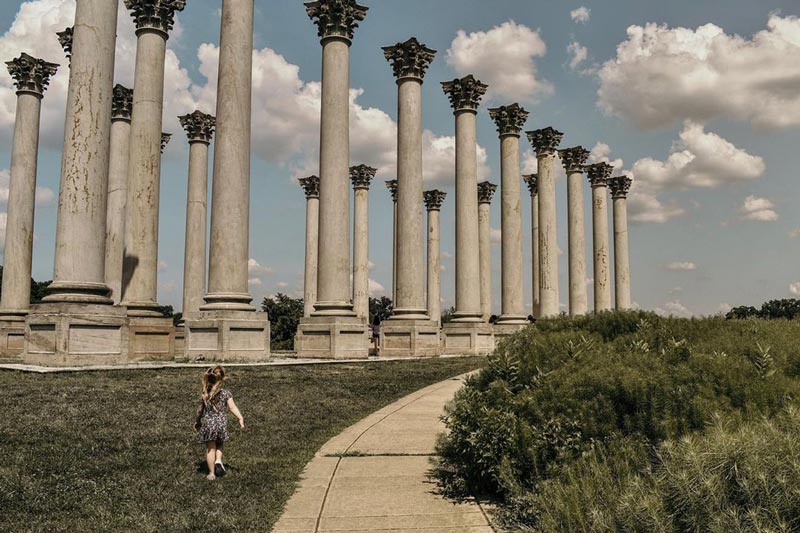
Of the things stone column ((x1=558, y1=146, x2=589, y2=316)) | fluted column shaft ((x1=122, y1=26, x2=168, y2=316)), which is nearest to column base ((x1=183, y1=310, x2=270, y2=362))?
fluted column shaft ((x1=122, y1=26, x2=168, y2=316))

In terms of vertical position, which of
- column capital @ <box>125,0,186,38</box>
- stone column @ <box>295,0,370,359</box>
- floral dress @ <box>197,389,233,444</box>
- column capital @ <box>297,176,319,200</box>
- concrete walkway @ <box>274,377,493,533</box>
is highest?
column capital @ <box>125,0,186,38</box>

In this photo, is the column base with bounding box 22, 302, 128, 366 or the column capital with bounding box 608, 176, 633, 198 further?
the column capital with bounding box 608, 176, 633, 198

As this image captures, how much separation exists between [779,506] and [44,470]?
1180 cm

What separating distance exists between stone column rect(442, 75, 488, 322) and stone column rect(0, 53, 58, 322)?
3143 cm

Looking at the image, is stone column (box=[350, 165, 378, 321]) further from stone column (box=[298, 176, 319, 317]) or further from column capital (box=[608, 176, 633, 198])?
column capital (box=[608, 176, 633, 198])

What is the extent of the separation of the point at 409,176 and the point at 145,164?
17637 mm

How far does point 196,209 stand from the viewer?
55031 mm

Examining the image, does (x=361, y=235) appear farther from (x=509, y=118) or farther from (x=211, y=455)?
(x=211, y=455)

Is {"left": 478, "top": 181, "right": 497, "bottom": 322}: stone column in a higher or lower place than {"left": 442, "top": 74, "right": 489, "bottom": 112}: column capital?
lower

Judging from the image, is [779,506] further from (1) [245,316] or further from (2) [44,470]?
(1) [245,316]

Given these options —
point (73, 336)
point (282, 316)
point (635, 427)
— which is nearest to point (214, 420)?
point (635, 427)

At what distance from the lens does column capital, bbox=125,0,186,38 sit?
40.5 meters

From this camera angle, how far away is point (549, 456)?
10461 millimetres

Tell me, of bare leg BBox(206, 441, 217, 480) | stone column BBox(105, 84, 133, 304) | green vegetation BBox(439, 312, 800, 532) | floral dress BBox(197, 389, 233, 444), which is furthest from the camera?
stone column BBox(105, 84, 133, 304)
